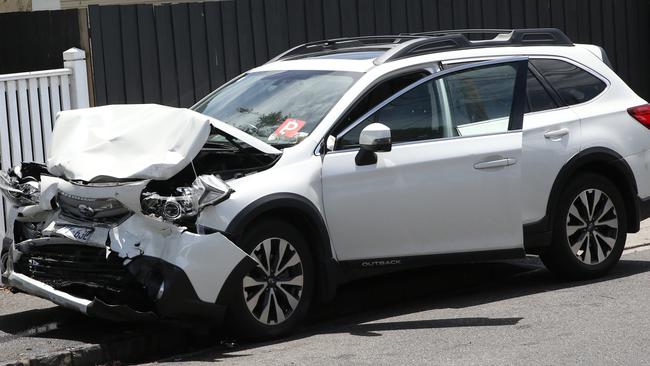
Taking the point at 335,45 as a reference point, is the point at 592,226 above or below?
below

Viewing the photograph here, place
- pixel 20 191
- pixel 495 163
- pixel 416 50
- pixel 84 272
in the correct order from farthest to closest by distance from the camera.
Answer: pixel 416 50
pixel 495 163
pixel 20 191
pixel 84 272

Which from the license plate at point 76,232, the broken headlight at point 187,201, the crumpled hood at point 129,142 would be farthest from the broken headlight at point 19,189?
the broken headlight at point 187,201

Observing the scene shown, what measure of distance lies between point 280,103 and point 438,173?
120 centimetres

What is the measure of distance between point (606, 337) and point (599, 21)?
821 centimetres

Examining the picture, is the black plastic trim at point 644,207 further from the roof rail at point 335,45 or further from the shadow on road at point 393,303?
the roof rail at point 335,45

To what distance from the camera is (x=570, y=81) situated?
9.05m

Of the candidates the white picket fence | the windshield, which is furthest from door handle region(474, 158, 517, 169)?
the white picket fence

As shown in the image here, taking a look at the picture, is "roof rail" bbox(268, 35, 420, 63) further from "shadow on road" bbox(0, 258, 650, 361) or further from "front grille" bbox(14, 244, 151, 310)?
"front grille" bbox(14, 244, 151, 310)

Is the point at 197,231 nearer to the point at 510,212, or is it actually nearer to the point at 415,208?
the point at 415,208

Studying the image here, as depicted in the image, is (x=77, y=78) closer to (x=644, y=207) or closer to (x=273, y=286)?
(x=273, y=286)

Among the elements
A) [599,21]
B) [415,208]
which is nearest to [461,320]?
[415,208]

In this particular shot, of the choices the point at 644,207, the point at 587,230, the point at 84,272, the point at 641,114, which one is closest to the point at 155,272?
the point at 84,272

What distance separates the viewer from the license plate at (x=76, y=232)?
7203 mm

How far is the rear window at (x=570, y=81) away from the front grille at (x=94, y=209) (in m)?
3.40
